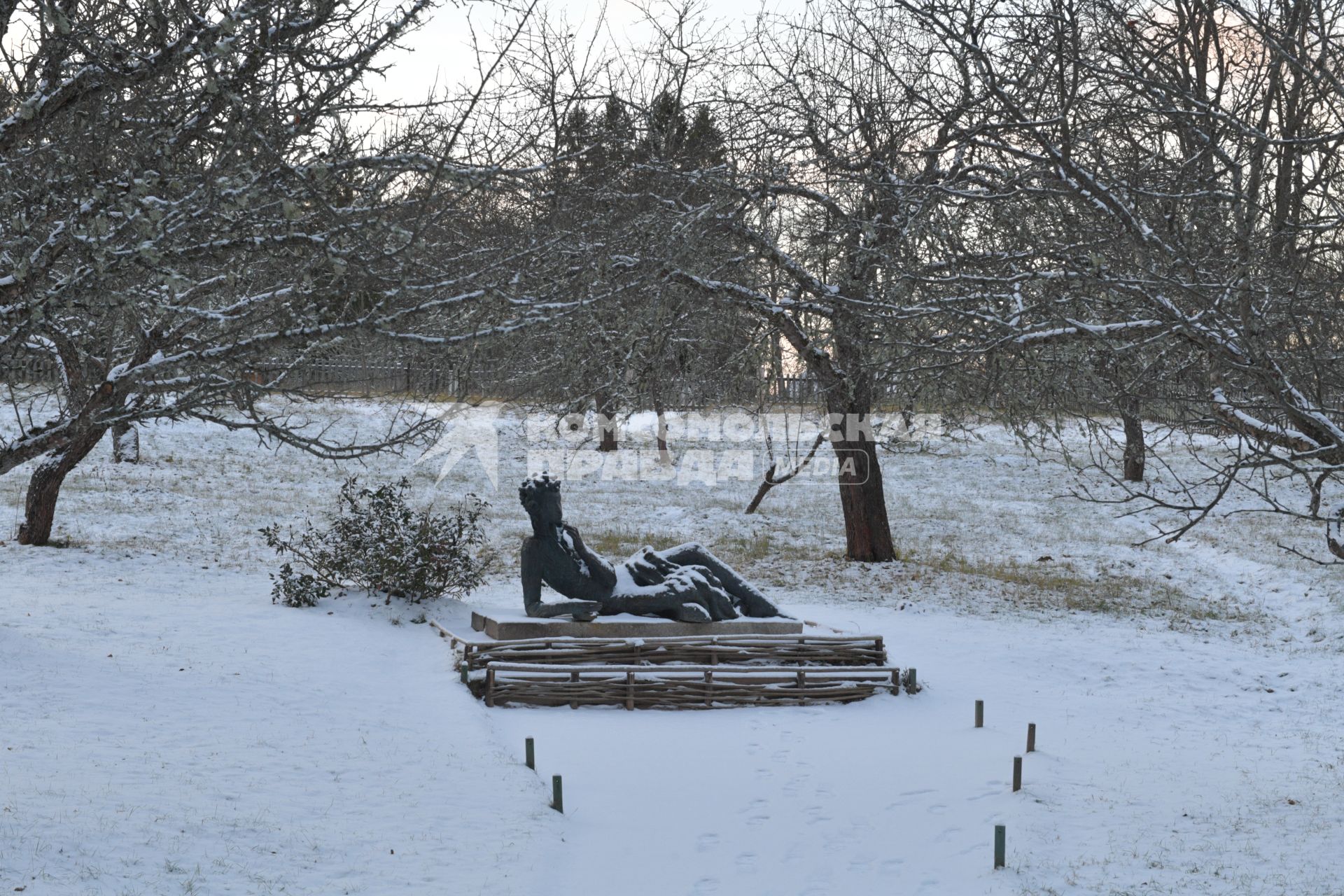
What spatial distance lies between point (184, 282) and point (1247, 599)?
1732cm

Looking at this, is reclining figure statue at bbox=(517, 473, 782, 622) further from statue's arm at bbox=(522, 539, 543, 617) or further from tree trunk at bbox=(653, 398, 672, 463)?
tree trunk at bbox=(653, 398, 672, 463)

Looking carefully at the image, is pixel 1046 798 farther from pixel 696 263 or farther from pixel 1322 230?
pixel 696 263

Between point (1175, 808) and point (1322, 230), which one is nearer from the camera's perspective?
point (1322, 230)

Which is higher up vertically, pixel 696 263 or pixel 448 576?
pixel 696 263

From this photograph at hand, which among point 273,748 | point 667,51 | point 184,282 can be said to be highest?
point 667,51

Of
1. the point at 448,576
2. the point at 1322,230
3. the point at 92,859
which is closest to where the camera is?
the point at 92,859

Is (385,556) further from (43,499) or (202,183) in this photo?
(202,183)

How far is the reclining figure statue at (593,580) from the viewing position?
37.1 feet

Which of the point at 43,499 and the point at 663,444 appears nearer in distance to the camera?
the point at 43,499

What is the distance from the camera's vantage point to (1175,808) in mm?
8242

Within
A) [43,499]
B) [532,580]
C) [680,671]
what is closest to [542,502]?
[532,580]

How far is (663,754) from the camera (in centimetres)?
925

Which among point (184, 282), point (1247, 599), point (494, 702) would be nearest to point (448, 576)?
point (494, 702)

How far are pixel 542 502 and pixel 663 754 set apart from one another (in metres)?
3.11
